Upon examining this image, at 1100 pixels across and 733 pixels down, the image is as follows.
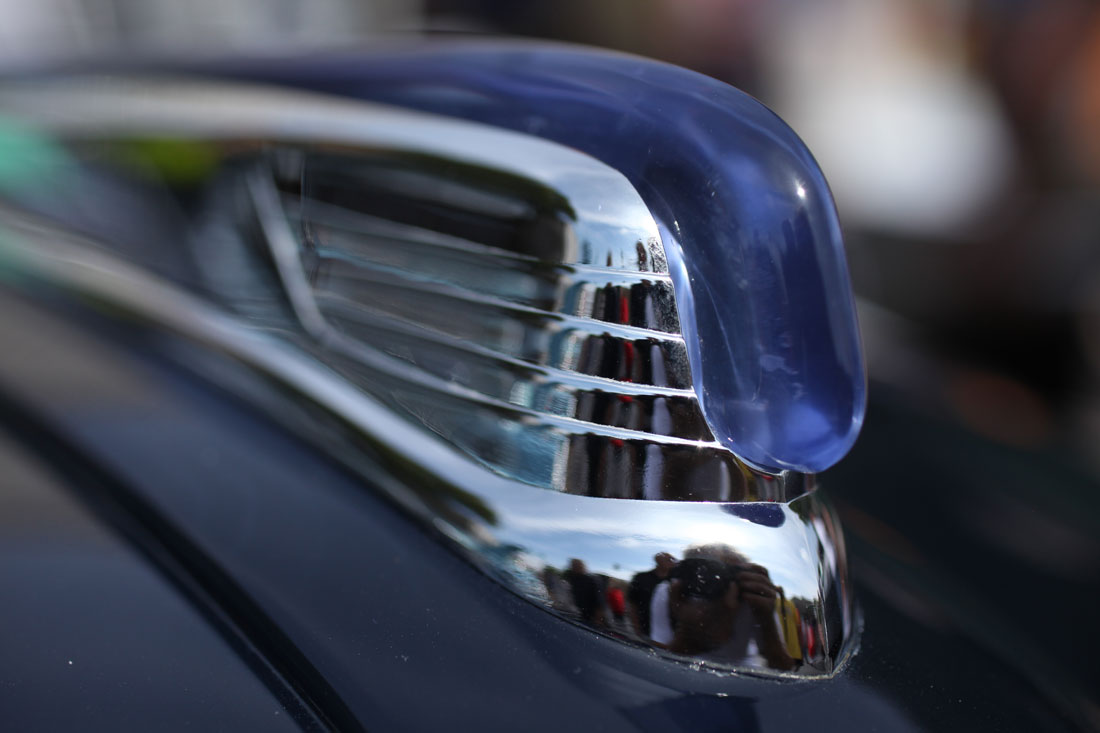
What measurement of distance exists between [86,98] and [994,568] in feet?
4.11

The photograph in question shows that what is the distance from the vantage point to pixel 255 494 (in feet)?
2.48

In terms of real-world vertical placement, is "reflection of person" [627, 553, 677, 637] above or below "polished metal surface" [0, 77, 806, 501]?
below

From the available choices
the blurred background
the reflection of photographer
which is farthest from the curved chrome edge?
the blurred background

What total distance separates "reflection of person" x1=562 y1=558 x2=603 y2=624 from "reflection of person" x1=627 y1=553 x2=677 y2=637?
0.08ft

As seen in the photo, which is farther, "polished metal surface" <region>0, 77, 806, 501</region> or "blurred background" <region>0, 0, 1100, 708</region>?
"blurred background" <region>0, 0, 1100, 708</region>

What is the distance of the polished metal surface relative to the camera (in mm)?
640

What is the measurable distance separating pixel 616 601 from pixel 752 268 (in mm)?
241

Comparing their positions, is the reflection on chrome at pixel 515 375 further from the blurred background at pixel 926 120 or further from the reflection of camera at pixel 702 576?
the blurred background at pixel 926 120

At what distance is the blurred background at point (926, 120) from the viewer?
322 cm

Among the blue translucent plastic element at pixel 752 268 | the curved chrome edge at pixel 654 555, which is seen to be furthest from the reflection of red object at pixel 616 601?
the blue translucent plastic element at pixel 752 268

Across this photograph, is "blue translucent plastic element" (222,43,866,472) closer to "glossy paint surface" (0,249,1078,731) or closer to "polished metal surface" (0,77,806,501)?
"polished metal surface" (0,77,806,501)

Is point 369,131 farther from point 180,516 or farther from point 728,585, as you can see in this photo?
point 728,585

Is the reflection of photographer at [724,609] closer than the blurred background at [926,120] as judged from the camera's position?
Yes

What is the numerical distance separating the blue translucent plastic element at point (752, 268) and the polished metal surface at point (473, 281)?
2 centimetres
